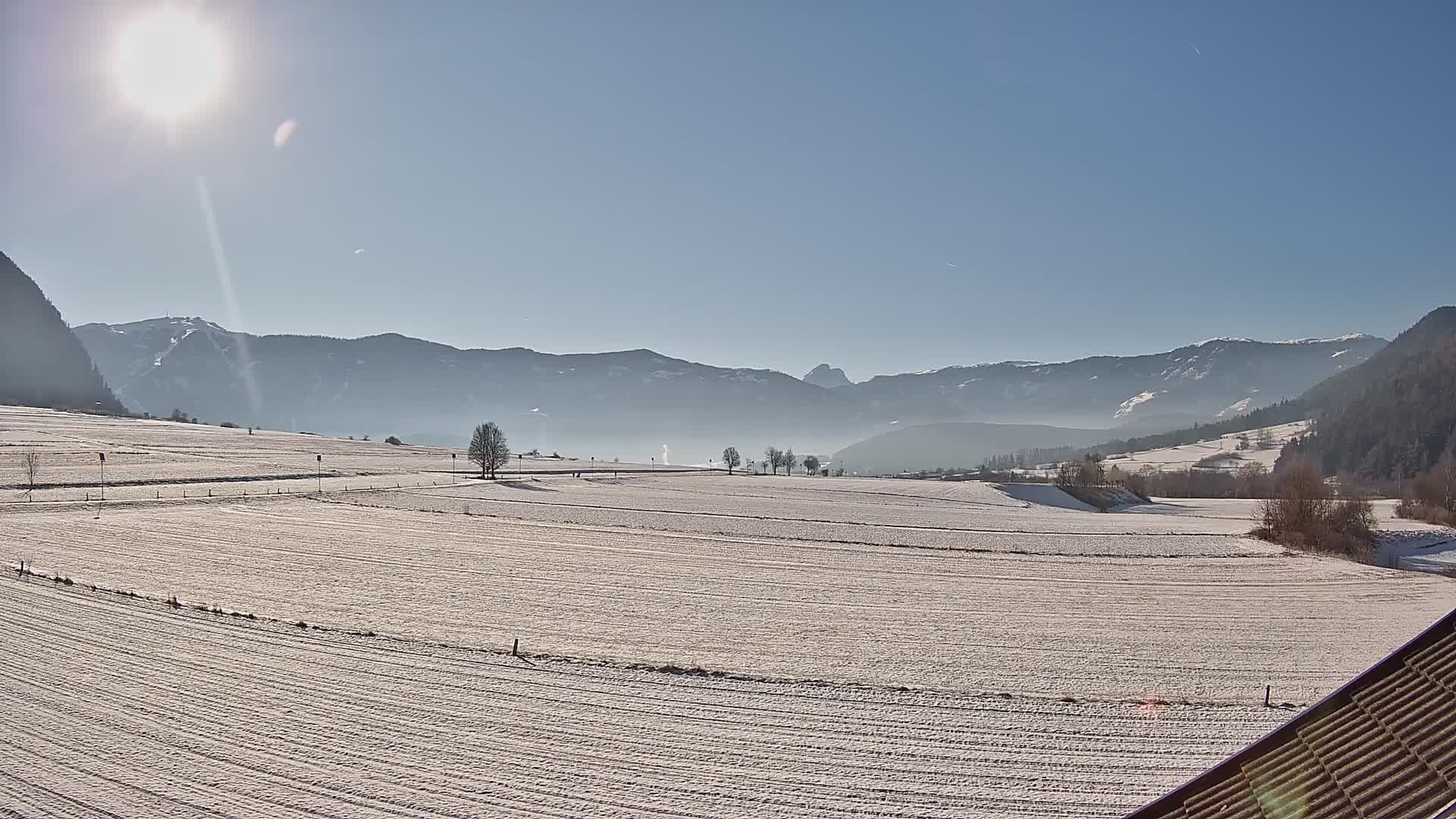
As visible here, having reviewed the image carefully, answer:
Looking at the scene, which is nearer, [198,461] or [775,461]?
[198,461]

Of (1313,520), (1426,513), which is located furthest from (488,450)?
(1426,513)

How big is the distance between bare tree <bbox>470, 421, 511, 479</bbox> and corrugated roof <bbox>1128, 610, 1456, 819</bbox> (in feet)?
307

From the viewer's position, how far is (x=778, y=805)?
12.3m

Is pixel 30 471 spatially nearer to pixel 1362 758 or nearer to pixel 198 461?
pixel 198 461

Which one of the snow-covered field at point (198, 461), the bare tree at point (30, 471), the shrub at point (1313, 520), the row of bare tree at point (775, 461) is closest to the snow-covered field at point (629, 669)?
the shrub at point (1313, 520)

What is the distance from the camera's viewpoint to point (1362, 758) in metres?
5.19

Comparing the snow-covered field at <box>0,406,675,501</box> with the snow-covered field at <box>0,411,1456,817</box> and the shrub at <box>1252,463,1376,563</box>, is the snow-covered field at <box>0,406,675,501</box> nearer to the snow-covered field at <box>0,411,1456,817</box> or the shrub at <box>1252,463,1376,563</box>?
the snow-covered field at <box>0,411,1456,817</box>

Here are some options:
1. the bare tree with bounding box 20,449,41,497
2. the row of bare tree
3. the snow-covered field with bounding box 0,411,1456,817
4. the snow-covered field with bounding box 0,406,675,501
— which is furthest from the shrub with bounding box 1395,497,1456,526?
the bare tree with bounding box 20,449,41,497

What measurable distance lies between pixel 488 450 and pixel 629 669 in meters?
81.7

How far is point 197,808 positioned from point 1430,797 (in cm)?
1498

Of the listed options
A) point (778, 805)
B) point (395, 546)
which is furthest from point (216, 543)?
point (778, 805)

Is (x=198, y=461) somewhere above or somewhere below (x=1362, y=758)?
above

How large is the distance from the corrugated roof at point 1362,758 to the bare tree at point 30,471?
7303 centimetres

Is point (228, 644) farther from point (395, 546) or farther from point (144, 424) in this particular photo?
point (144, 424)
